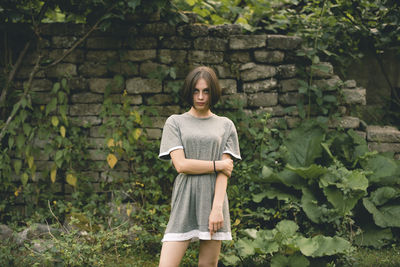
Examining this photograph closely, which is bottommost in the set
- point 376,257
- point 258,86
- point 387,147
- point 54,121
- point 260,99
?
point 376,257

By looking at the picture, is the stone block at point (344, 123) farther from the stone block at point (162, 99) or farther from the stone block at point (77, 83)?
the stone block at point (77, 83)

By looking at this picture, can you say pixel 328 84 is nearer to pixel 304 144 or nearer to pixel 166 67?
pixel 304 144

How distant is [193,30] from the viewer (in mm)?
4207

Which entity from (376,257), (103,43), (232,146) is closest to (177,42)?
(103,43)

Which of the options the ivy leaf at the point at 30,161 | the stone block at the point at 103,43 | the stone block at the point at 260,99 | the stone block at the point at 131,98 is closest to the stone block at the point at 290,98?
the stone block at the point at 260,99

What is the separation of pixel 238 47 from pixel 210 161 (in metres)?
2.32

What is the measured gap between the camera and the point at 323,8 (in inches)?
174

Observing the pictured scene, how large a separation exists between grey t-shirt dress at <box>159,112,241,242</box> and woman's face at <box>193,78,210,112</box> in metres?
0.10

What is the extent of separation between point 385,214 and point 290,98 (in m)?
1.55

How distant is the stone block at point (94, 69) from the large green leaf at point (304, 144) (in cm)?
218

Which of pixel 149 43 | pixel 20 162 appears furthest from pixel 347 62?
pixel 20 162

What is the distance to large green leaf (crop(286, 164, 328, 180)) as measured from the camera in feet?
11.8

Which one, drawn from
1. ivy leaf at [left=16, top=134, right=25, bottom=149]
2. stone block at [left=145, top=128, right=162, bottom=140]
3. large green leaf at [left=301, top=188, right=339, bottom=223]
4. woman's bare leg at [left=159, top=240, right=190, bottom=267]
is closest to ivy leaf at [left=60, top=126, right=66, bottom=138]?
ivy leaf at [left=16, top=134, right=25, bottom=149]

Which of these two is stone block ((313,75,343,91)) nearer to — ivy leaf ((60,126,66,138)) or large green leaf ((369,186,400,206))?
large green leaf ((369,186,400,206))
